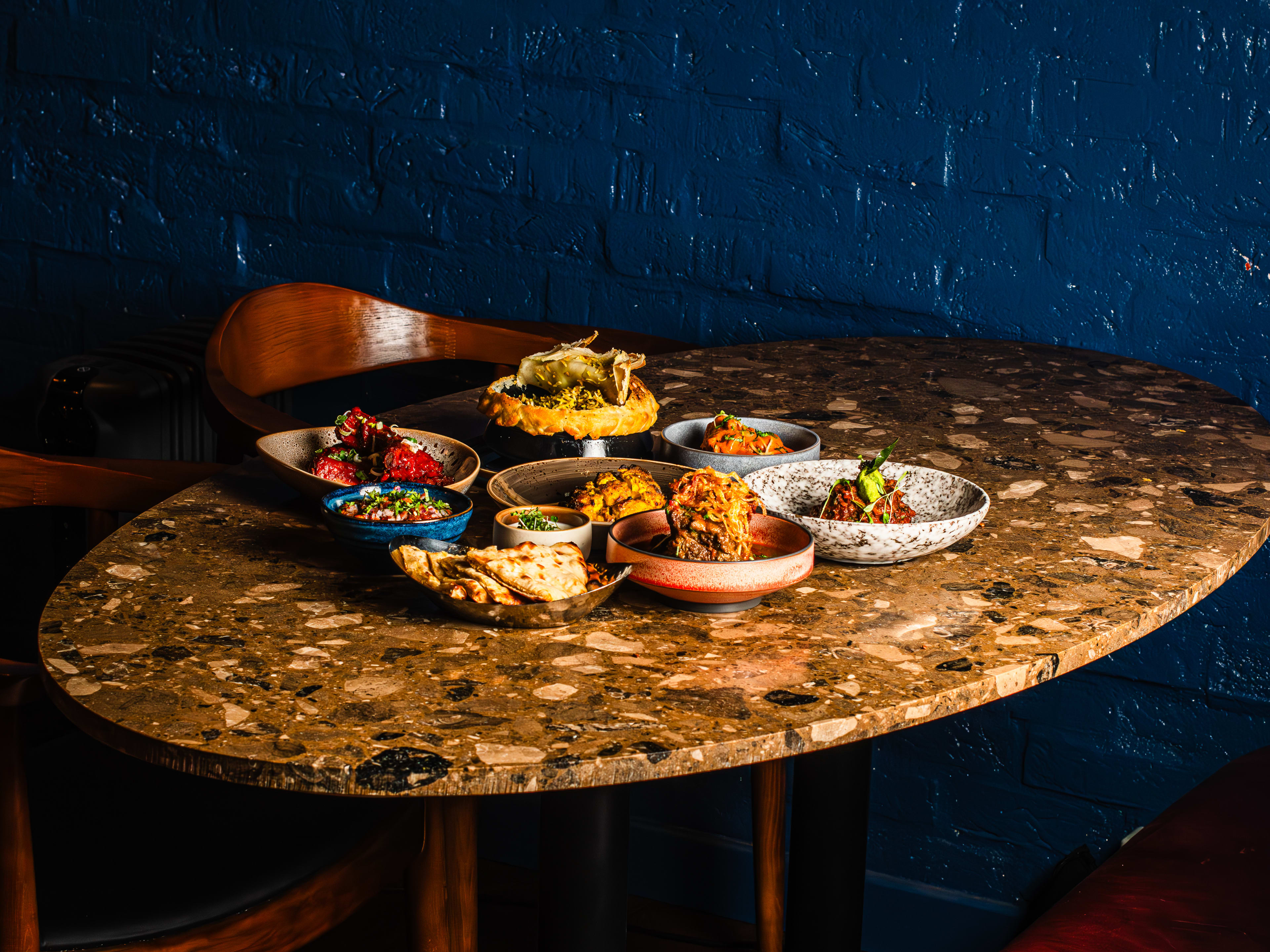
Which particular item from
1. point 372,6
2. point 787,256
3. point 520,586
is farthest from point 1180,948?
point 372,6

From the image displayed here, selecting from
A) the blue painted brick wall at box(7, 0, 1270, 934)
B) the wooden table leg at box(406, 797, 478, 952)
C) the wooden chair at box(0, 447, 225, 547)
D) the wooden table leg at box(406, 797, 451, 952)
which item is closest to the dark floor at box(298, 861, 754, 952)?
the blue painted brick wall at box(7, 0, 1270, 934)

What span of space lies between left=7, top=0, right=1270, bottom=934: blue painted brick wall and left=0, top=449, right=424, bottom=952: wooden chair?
1.25 metres

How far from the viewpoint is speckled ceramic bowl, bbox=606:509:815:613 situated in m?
0.93

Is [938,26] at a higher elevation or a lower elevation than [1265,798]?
higher

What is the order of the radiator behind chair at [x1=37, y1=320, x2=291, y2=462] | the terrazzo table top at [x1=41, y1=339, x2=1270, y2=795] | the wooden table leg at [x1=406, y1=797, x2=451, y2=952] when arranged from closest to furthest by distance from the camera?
the terrazzo table top at [x1=41, y1=339, x2=1270, y2=795]
the wooden table leg at [x1=406, y1=797, x2=451, y2=952]
the radiator behind chair at [x1=37, y1=320, x2=291, y2=462]

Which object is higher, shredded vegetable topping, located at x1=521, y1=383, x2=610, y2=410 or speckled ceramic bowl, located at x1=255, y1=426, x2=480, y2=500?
shredded vegetable topping, located at x1=521, y1=383, x2=610, y2=410

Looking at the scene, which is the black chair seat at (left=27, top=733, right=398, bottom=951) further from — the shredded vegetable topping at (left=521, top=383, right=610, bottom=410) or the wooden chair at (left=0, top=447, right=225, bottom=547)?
the shredded vegetable topping at (left=521, top=383, right=610, bottom=410)

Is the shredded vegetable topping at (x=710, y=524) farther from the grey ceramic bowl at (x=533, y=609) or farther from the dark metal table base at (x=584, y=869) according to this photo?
the dark metal table base at (x=584, y=869)

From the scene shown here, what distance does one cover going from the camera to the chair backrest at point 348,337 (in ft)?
6.45

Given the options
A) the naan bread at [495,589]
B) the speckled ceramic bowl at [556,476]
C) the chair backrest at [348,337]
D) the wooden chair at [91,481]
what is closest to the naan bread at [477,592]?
the naan bread at [495,589]

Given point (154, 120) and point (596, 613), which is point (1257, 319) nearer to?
point (596, 613)

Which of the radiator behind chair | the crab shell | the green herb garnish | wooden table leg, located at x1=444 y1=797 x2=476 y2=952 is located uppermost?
the crab shell

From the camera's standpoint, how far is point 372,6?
253 centimetres

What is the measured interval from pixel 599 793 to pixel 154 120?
232 centimetres
